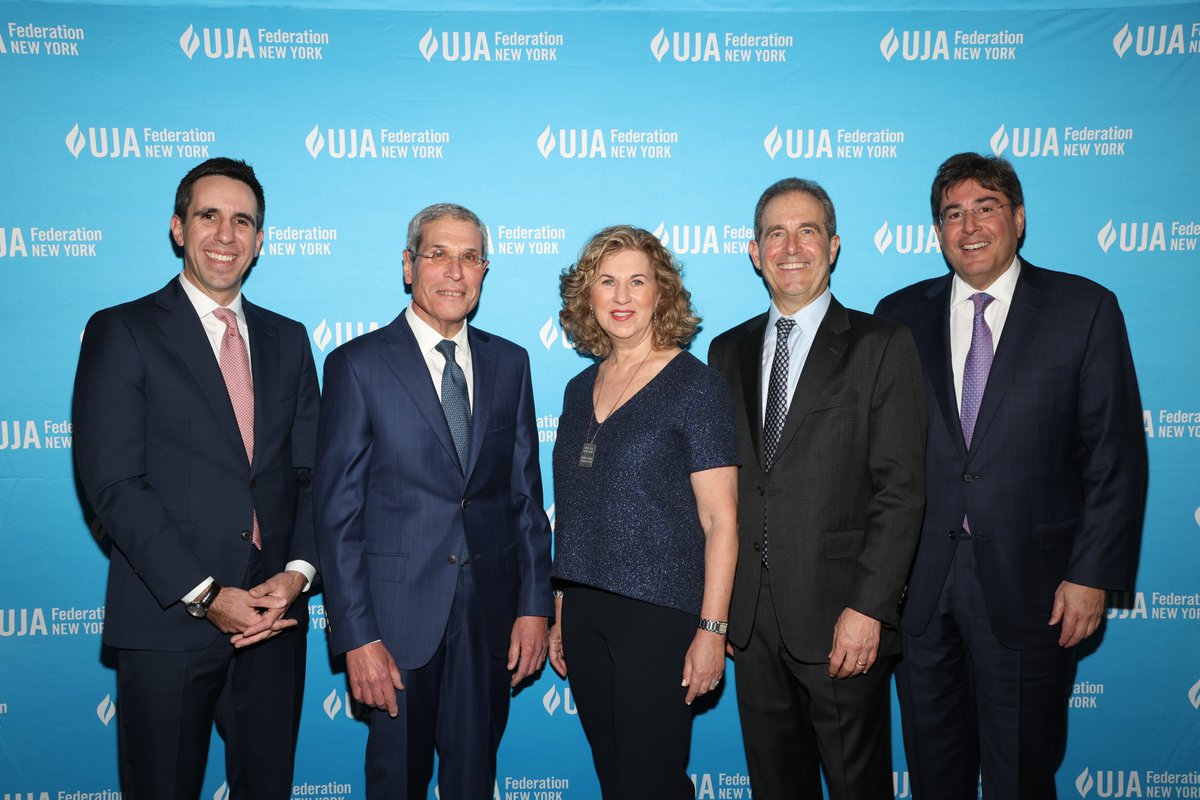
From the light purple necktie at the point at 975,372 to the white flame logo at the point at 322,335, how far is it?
241cm

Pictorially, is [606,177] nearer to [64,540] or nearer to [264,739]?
[264,739]

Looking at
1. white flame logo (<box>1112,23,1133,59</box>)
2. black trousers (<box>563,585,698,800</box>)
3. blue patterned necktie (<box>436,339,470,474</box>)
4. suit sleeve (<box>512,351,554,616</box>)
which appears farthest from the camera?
white flame logo (<box>1112,23,1133,59</box>)

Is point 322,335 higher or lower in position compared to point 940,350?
higher

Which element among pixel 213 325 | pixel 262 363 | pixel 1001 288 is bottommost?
pixel 262 363

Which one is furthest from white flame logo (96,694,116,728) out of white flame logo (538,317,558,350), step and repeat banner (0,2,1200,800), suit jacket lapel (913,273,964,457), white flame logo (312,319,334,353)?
suit jacket lapel (913,273,964,457)

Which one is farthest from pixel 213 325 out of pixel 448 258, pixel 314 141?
pixel 314 141

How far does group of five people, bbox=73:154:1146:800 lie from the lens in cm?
207

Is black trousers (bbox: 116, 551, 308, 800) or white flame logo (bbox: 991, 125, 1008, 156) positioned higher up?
white flame logo (bbox: 991, 125, 1008, 156)

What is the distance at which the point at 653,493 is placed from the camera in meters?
2.06

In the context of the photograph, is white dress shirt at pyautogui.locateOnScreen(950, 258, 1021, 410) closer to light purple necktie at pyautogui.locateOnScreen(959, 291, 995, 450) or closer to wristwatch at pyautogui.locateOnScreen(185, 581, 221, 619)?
light purple necktie at pyautogui.locateOnScreen(959, 291, 995, 450)

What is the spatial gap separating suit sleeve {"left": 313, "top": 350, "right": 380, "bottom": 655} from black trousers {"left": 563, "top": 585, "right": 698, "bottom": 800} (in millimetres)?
636

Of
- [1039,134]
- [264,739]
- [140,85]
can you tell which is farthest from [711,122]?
[264,739]

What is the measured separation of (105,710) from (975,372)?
3594 mm

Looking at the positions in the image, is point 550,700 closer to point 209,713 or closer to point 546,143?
point 209,713
